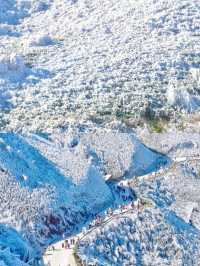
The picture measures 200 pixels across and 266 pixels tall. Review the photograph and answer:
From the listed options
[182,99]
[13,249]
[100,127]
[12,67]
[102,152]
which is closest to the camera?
[13,249]


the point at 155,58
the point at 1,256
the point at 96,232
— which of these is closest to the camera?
the point at 1,256

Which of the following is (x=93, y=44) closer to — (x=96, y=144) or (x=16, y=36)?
(x=16, y=36)

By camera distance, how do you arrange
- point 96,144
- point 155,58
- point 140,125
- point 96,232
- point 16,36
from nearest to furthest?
point 96,232 → point 96,144 → point 140,125 → point 155,58 → point 16,36

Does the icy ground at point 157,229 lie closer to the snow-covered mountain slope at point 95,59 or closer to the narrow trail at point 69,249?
the narrow trail at point 69,249

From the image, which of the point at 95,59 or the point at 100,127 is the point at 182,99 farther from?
the point at 100,127

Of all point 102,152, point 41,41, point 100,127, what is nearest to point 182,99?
point 100,127

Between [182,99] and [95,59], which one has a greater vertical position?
[95,59]

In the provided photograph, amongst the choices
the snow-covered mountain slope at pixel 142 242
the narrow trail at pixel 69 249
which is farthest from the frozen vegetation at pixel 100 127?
the narrow trail at pixel 69 249

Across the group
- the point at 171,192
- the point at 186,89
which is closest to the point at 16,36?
the point at 186,89
